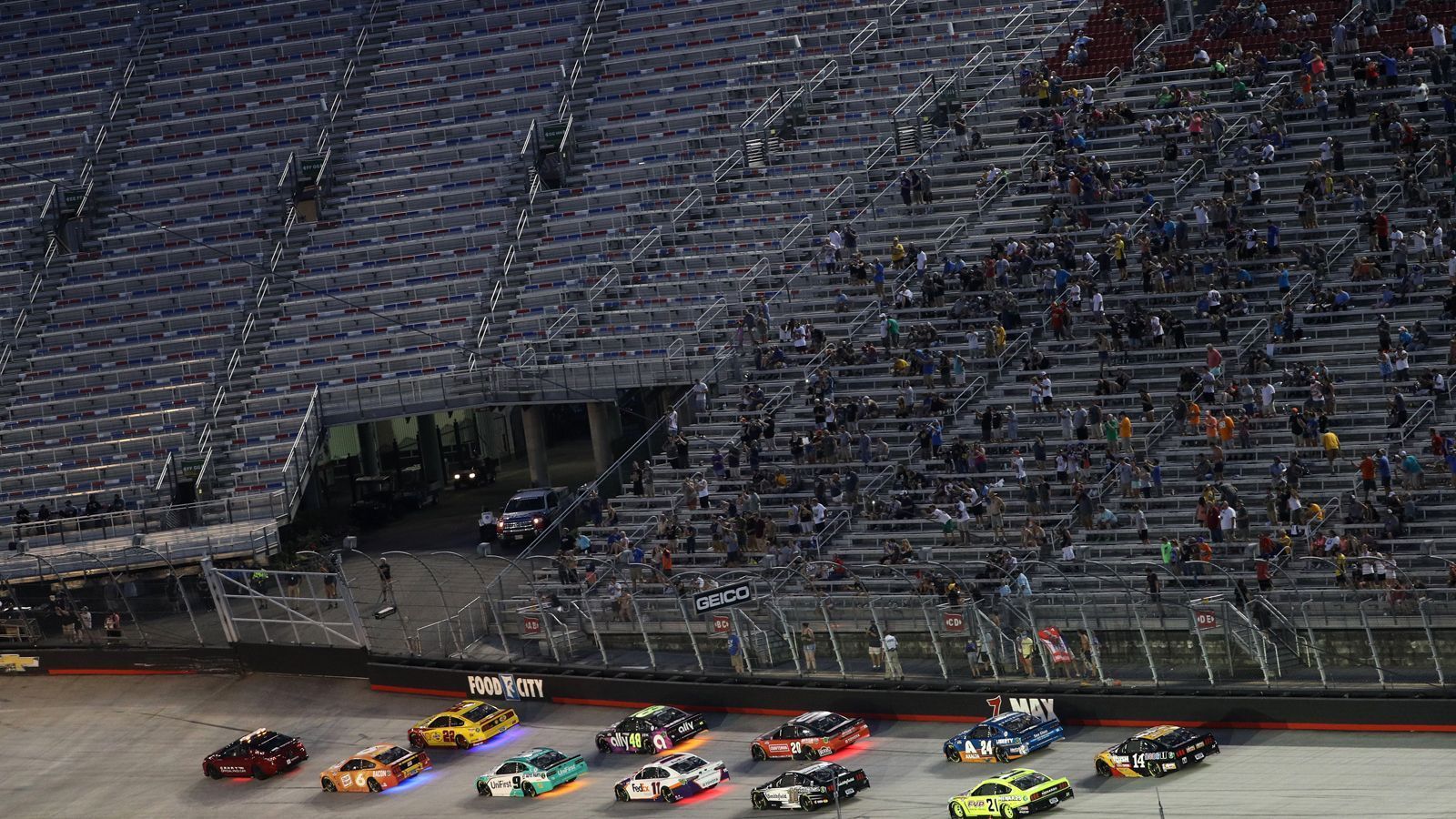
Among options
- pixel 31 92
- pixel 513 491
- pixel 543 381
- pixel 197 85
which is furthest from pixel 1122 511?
pixel 31 92

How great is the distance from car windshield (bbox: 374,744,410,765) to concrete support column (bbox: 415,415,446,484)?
23.0 m

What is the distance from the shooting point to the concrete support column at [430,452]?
7244cm

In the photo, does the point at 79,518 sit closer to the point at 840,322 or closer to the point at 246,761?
the point at 246,761

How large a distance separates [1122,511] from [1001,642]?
6.01 m

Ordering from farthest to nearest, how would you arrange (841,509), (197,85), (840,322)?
(197,85), (840,322), (841,509)

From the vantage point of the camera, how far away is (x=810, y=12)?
72.0 m

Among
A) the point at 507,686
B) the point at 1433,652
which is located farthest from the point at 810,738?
the point at 1433,652

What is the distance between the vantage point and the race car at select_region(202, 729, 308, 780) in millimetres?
51312

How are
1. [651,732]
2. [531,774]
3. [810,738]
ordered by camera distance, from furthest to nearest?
1. [651,732]
2. [531,774]
3. [810,738]

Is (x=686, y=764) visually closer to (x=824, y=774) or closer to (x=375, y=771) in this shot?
(x=824, y=774)

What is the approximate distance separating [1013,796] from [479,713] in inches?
609

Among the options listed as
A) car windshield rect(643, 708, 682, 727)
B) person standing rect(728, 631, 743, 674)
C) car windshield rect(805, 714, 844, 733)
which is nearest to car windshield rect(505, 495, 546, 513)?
person standing rect(728, 631, 743, 674)

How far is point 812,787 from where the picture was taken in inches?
1700

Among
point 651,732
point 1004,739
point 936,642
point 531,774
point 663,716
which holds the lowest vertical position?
point 1004,739
